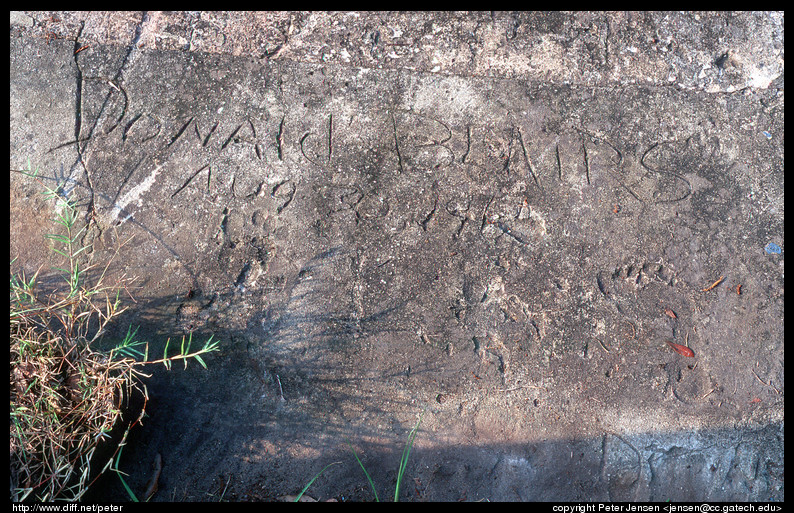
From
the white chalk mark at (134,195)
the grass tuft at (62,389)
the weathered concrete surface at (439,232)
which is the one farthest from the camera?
the white chalk mark at (134,195)

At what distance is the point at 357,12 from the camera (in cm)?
249

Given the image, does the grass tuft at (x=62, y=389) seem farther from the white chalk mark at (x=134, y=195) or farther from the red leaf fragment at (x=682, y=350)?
the red leaf fragment at (x=682, y=350)

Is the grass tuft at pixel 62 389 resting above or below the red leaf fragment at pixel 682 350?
below

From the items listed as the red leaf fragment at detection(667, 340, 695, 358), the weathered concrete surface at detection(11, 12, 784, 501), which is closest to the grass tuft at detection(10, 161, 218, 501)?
the weathered concrete surface at detection(11, 12, 784, 501)

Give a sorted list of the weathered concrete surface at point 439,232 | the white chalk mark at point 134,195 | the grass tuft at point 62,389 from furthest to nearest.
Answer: the white chalk mark at point 134,195 < the weathered concrete surface at point 439,232 < the grass tuft at point 62,389

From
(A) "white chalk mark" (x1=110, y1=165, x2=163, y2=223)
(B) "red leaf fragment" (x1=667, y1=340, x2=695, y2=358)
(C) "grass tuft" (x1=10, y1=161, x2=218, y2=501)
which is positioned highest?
(A) "white chalk mark" (x1=110, y1=165, x2=163, y2=223)

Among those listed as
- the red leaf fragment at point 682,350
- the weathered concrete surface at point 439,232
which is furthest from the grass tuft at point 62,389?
the red leaf fragment at point 682,350

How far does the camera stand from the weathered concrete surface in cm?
218

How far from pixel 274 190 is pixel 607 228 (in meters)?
1.53

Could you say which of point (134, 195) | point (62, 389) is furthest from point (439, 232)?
point (62, 389)

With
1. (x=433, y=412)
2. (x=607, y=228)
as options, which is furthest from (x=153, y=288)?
(x=607, y=228)

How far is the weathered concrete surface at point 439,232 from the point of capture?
2.18 metres

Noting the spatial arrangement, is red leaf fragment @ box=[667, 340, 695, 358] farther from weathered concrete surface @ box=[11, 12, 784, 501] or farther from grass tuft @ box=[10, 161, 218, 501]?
grass tuft @ box=[10, 161, 218, 501]

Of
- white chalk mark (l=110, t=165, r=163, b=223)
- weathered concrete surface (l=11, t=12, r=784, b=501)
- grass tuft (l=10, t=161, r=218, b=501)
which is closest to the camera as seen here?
grass tuft (l=10, t=161, r=218, b=501)
